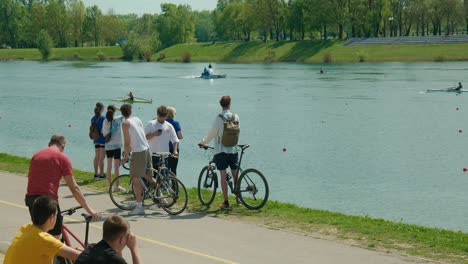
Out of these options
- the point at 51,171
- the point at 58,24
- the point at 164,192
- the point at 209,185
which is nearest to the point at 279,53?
the point at 58,24

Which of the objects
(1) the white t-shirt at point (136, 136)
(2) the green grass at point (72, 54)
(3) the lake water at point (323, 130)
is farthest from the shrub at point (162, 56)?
(1) the white t-shirt at point (136, 136)

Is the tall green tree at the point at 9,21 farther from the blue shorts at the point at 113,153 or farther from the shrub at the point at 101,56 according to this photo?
the blue shorts at the point at 113,153

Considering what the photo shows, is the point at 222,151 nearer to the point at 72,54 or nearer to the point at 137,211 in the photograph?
the point at 137,211

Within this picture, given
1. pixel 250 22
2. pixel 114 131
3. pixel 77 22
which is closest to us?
pixel 114 131

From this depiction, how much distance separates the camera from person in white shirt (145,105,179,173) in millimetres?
15180

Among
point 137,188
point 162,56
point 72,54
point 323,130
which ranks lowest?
point 323,130

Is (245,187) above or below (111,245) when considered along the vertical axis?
below

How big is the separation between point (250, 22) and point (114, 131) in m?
136

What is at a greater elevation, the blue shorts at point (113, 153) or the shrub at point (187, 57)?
the shrub at point (187, 57)

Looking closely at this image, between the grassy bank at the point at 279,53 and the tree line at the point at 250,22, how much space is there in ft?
16.1

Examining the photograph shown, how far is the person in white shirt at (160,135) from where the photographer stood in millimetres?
15180

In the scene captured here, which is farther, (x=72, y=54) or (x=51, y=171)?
(x=72, y=54)

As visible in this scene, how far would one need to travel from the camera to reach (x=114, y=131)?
56.1ft

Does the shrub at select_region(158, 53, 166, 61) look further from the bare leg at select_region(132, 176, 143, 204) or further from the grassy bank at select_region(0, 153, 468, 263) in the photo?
the bare leg at select_region(132, 176, 143, 204)
